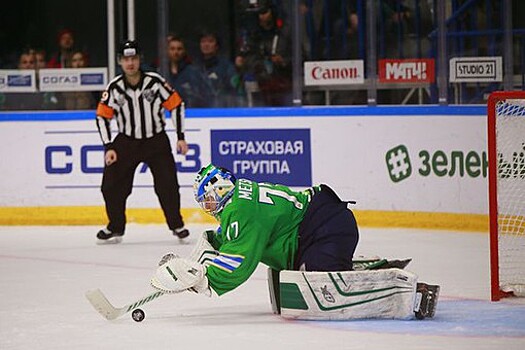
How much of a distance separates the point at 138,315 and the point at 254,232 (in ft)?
2.15

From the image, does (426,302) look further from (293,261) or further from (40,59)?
(40,59)

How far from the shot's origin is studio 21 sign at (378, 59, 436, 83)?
9727mm

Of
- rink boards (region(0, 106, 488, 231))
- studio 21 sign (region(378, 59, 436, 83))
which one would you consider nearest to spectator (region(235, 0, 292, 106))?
rink boards (region(0, 106, 488, 231))

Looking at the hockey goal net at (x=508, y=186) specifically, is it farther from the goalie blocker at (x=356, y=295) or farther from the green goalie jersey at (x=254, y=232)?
the green goalie jersey at (x=254, y=232)

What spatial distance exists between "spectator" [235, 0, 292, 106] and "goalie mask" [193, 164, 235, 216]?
452 centimetres

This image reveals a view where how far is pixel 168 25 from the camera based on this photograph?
10.4 m

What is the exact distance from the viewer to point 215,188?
554 cm

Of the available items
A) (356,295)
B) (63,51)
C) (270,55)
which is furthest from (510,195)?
(63,51)

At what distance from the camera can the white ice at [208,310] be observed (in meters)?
5.22

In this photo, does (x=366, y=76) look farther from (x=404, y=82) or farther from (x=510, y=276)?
(x=510, y=276)

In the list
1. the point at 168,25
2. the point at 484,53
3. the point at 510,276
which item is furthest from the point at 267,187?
the point at 168,25

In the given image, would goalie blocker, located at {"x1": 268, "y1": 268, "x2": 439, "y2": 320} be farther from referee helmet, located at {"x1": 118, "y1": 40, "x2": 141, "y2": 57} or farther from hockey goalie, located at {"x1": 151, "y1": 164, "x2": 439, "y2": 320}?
referee helmet, located at {"x1": 118, "y1": 40, "x2": 141, "y2": 57}

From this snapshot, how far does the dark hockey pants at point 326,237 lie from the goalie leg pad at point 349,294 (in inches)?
4.7

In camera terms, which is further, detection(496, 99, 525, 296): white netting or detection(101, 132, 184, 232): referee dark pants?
detection(101, 132, 184, 232): referee dark pants
